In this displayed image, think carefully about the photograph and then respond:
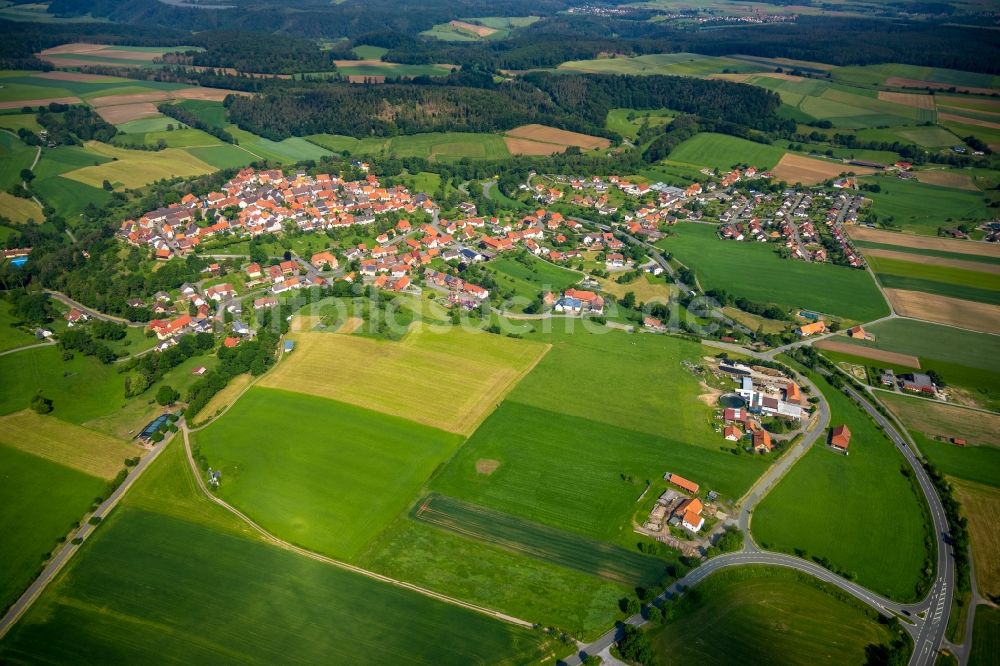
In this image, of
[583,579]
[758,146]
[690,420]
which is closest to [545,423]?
[690,420]

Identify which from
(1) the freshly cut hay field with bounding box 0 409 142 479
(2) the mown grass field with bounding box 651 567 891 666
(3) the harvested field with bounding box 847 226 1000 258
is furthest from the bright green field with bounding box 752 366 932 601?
(3) the harvested field with bounding box 847 226 1000 258

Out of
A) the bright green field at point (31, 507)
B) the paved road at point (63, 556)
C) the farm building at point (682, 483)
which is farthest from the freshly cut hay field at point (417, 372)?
the bright green field at point (31, 507)


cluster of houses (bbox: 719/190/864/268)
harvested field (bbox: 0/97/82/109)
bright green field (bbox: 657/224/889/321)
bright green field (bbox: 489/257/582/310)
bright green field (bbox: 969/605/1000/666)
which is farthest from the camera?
harvested field (bbox: 0/97/82/109)

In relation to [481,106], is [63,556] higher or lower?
lower

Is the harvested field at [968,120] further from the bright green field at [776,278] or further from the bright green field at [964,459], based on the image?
the bright green field at [964,459]

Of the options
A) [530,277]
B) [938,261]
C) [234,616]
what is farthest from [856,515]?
[938,261]

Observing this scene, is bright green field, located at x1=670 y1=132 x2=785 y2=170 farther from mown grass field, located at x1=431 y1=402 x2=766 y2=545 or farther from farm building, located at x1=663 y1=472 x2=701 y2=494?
farm building, located at x1=663 y1=472 x2=701 y2=494

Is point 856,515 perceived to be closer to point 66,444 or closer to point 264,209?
point 66,444
